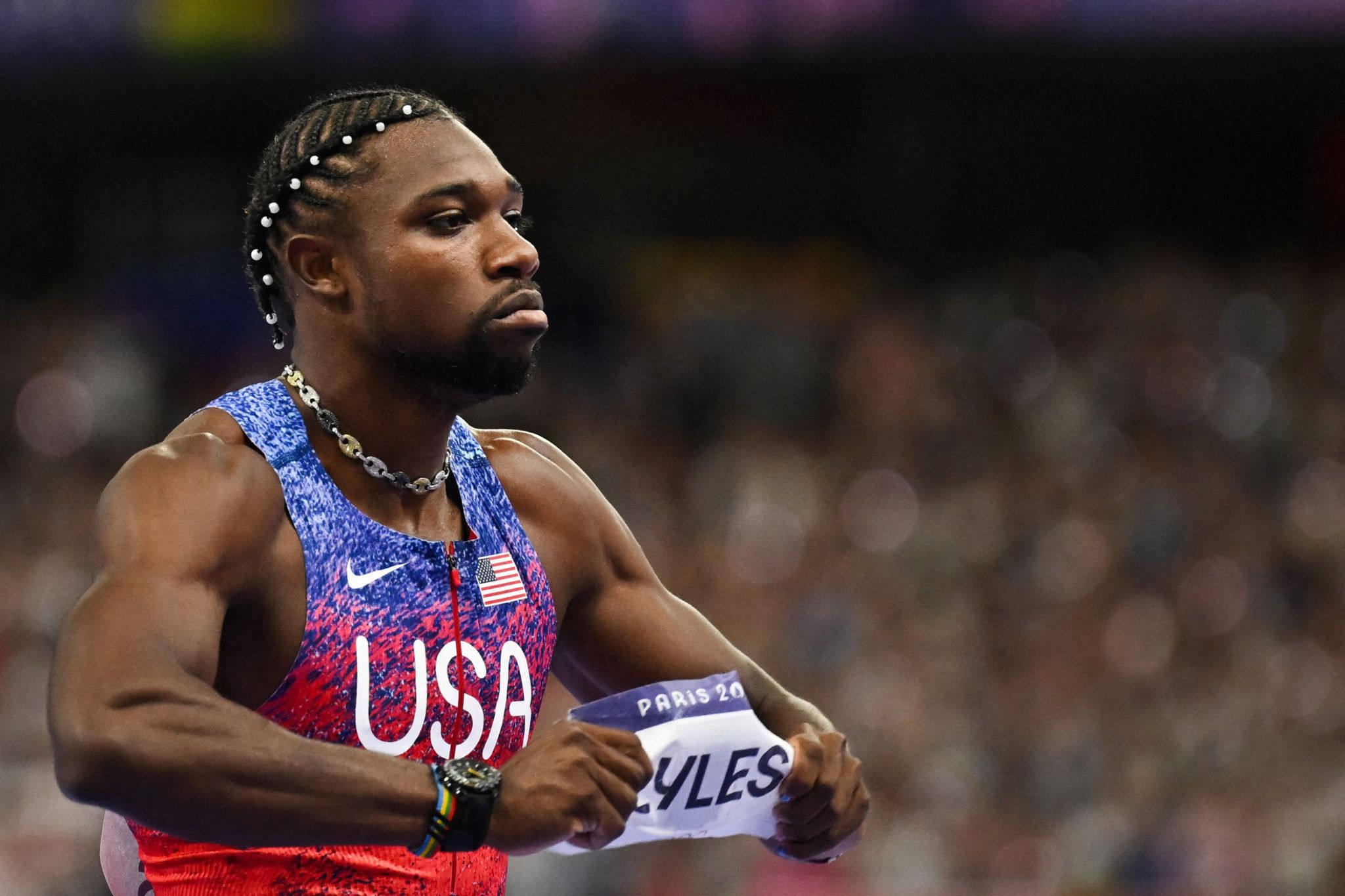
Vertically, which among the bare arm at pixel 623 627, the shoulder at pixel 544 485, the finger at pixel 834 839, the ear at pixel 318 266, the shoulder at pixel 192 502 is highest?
the ear at pixel 318 266

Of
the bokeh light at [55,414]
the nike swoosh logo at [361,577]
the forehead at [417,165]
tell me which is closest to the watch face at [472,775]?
the nike swoosh logo at [361,577]

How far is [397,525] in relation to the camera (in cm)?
274

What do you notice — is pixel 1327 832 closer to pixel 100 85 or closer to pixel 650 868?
pixel 650 868

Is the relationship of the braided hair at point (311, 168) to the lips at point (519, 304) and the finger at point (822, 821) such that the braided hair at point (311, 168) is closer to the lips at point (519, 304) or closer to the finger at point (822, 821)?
the lips at point (519, 304)

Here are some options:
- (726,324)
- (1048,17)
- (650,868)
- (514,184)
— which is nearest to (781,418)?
(726,324)

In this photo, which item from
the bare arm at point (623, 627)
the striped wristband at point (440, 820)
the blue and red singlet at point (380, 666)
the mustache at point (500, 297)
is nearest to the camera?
the striped wristband at point (440, 820)

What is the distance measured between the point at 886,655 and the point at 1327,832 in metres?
2.37

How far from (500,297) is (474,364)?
119mm

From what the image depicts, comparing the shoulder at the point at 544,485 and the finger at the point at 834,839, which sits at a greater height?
the shoulder at the point at 544,485

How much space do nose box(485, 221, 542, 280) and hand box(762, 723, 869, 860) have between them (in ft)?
2.95

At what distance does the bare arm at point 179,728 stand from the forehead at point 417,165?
25.2 inches

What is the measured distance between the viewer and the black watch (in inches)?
88.3

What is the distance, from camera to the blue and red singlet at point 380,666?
249 cm

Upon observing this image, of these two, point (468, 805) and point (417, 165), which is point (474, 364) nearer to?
point (417, 165)
